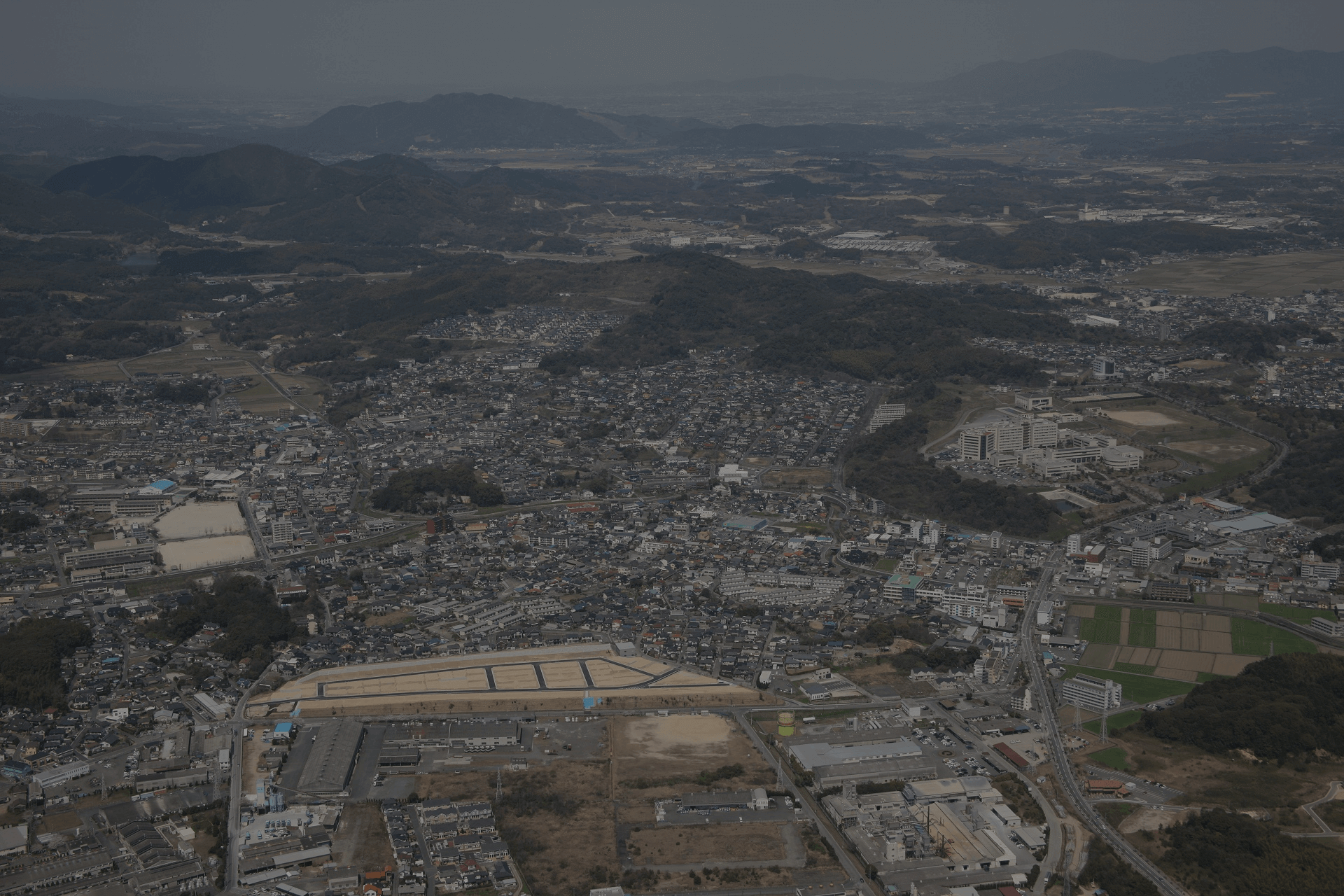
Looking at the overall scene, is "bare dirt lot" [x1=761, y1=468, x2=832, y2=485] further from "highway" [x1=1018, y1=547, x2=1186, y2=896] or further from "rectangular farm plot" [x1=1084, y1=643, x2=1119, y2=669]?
"rectangular farm plot" [x1=1084, y1=643, x2=1119, y2=669]

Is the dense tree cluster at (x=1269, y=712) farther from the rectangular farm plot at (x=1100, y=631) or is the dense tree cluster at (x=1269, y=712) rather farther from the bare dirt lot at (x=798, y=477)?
the bare dirt lot at (x=798, y=477)

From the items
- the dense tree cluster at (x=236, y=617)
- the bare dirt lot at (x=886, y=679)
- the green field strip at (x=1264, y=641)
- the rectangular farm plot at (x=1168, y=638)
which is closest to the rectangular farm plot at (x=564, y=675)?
the bare dirt lot at (x=886, y=679)

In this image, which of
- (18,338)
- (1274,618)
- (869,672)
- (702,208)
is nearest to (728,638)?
(869,672)

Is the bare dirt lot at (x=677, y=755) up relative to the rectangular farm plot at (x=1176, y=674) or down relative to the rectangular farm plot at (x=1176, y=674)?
up

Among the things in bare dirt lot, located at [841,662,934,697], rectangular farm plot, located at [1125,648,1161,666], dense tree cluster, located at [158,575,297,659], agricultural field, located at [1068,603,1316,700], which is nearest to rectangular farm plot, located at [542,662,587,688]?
bare dirt lot, located at [841,662,934,697]

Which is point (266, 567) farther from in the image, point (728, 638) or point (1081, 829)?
point (1081, 829)

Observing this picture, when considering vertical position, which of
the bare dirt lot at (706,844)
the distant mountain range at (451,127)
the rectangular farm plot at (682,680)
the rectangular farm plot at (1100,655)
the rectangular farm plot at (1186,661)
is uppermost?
the distant mountain range at (451,127)
